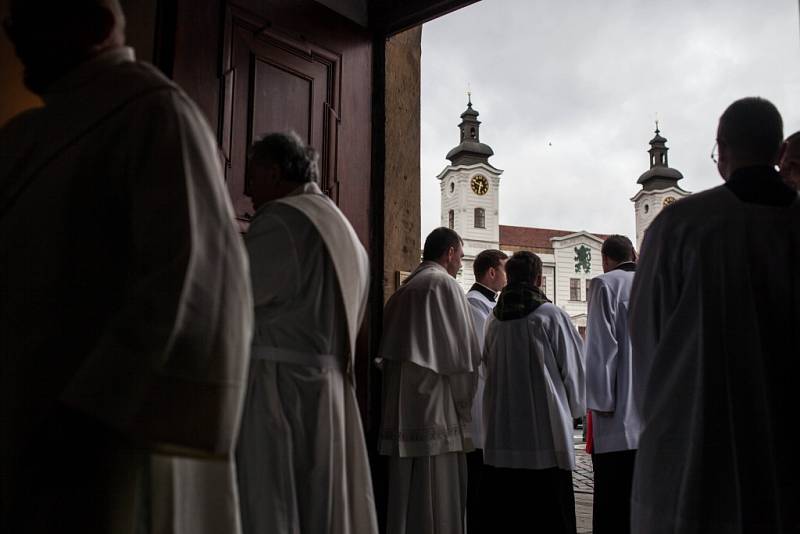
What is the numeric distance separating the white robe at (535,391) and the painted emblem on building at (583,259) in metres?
48.2

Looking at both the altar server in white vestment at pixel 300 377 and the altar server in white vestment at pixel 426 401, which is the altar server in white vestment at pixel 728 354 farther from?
the altar server in white vestment at pixel 426 401

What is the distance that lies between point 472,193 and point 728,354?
49.6 meters

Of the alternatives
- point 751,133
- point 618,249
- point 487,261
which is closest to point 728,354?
point 751,133

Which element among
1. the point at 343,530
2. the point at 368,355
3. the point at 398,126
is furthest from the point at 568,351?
the point at 343,530

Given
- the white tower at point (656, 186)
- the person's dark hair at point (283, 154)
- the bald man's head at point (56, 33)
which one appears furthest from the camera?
the white tower at point (656, 186)

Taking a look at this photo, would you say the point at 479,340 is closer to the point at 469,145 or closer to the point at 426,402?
the point at 426,402

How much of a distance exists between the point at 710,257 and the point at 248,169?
1743 mm

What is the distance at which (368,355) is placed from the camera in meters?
3.70

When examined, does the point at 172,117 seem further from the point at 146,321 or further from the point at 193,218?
the point at 146,321

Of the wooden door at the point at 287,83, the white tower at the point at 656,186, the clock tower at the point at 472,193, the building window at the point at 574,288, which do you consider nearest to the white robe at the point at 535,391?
the wooden door at the point at 287,83

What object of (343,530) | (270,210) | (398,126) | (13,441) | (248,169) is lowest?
Result: (343,530)

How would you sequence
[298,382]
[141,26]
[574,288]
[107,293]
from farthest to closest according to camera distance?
[574,288] < [141,26] < [298,382] < [107,293]

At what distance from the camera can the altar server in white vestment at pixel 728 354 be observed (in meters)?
2.04

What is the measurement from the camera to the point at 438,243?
161 inches
